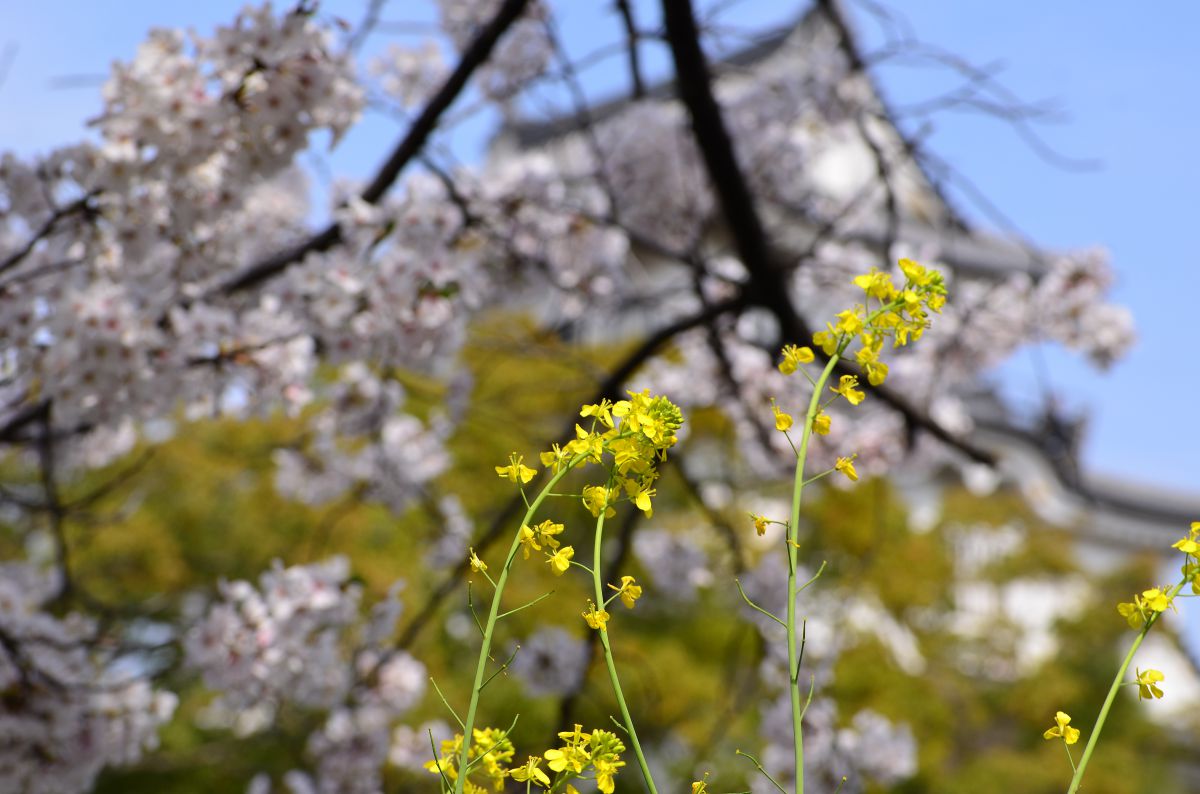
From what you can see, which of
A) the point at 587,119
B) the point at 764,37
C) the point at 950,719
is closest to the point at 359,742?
the point at 587,119

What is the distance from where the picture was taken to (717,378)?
3750 millimetres

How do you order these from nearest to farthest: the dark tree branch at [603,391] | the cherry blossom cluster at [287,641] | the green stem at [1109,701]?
the green stem at [1109,701] → the cherry blossom cluster at [287,641] → the dark tree branch at [603,391]

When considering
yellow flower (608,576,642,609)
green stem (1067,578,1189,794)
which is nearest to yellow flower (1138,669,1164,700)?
green stem (1067,578,1189,794)

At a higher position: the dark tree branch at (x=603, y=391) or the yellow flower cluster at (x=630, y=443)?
the dark tree branch at (x=603, y=391)

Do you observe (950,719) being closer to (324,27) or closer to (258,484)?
(258,484)

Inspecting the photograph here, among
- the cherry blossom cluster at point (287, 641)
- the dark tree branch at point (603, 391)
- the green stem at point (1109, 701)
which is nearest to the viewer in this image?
the green stem at point (1109, 701)

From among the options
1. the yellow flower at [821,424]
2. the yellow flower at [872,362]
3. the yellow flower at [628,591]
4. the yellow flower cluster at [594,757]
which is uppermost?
the yellow flower at [872,362]

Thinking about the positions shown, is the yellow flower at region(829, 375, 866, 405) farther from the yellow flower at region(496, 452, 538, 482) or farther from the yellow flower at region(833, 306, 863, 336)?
the yellow flower at region(496, 452, 538, 482)

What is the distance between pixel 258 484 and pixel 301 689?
7.37 m

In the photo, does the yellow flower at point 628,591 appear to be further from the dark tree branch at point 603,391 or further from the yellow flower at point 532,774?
the dark tree branch at point 603,391

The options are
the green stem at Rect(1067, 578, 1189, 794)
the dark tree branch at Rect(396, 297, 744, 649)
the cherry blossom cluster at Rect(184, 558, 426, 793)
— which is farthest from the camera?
the dark tree branch at Rect(396, 297, 744, 649)

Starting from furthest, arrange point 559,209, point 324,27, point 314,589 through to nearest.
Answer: point 559,209 → point 314,589 → point 324,27

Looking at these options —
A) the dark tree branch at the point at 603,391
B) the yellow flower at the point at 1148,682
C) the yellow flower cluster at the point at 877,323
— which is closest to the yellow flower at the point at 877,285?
the yellow flower cluster at the point at 877,323

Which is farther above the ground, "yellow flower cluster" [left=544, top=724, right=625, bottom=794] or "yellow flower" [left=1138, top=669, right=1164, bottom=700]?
"yellow flower" [left=1138, top=669, right=1164, bottom=700]
